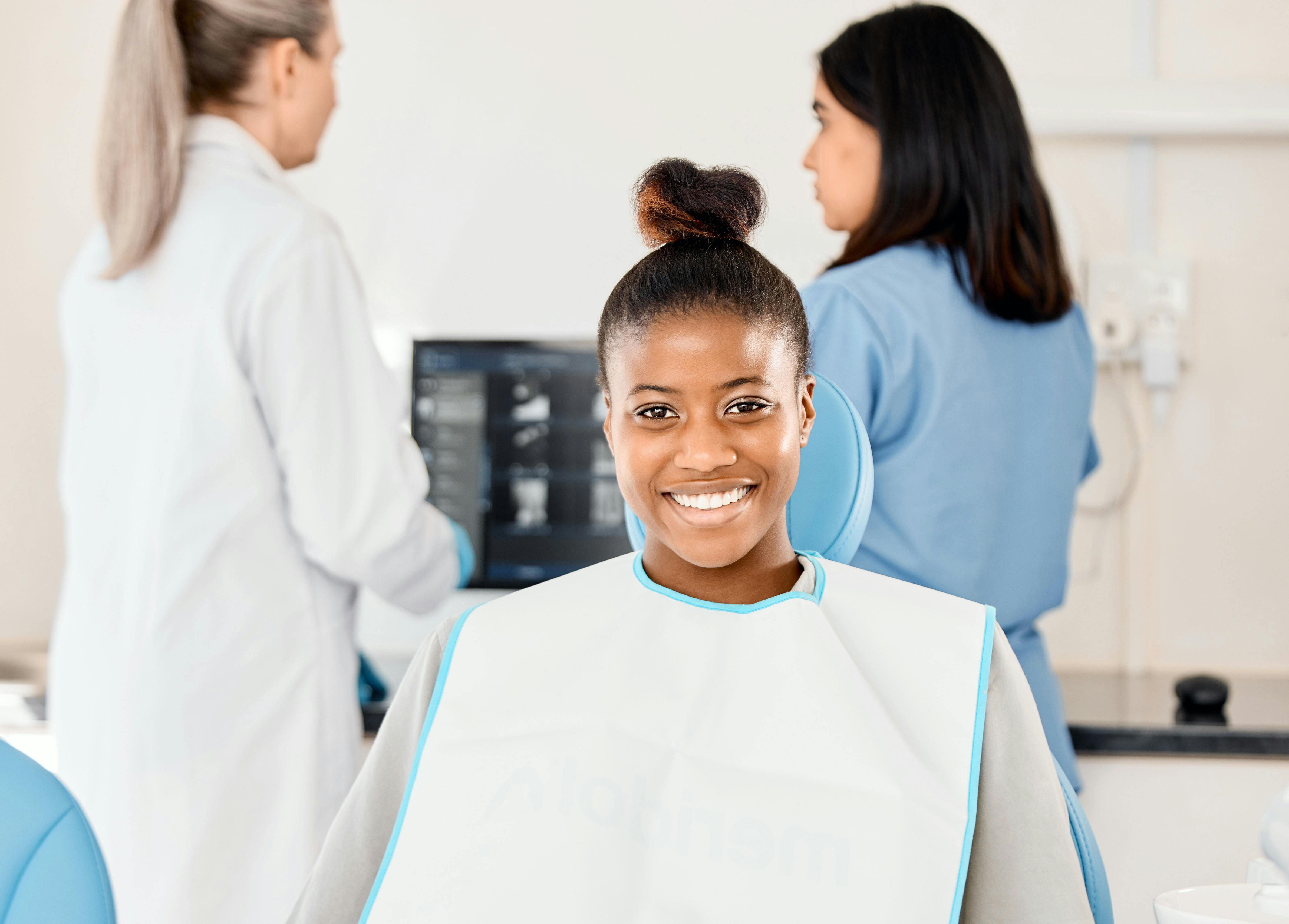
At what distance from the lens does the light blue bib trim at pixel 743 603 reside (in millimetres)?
761

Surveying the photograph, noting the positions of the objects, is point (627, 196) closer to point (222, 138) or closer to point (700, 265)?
point (222, 138)

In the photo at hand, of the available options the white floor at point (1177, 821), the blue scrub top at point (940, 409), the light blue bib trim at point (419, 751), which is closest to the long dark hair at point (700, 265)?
the light blue bib trim at point (419, 751)

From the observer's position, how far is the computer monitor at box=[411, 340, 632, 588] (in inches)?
77.7

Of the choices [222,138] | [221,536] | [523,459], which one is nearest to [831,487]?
[221,536]

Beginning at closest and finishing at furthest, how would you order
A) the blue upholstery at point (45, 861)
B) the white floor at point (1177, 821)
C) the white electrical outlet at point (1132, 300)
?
the blue upholstery at point (45, 861) → the white floor at point (1177, 821) → the white electrical outlet at point (1132, 300)

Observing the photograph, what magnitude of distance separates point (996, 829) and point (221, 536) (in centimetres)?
89

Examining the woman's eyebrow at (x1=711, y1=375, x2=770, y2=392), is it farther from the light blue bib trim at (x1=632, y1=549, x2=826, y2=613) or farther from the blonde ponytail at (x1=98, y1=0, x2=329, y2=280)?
the blonde ponytail at (x1=98, y1=0, x2=329, y2=280)

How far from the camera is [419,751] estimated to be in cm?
77


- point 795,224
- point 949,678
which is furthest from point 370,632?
point 949,678

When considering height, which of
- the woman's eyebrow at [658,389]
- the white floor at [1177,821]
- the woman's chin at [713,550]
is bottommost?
the white floor at [1177,821]

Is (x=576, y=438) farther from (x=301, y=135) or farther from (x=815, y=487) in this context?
(x=815, y=487)

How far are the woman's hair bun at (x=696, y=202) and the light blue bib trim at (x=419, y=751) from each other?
1.04 feet

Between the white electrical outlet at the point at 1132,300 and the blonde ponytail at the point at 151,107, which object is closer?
the blonde ponytail at the point at 151,107

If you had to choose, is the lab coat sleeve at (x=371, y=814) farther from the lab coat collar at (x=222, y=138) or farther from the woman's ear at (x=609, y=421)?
the lab coat collar at (x=222, y=138)
